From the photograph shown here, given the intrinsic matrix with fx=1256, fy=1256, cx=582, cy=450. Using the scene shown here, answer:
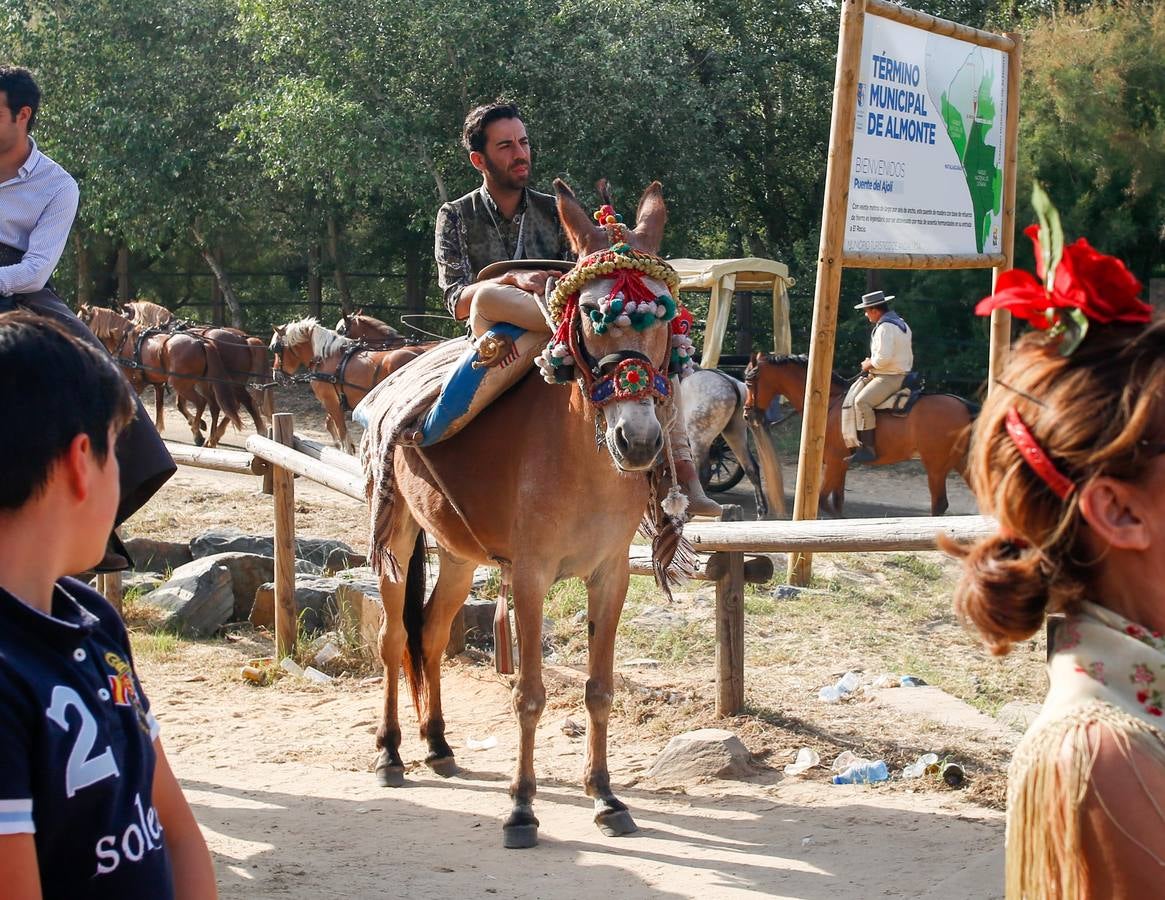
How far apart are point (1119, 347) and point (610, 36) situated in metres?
18.8

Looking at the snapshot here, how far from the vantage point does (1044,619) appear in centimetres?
165

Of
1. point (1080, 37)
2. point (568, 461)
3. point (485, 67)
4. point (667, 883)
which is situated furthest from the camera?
point (485, 67)

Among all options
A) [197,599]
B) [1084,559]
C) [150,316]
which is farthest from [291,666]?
[150,316]

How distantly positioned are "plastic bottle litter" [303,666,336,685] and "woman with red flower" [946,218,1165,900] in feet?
19.8

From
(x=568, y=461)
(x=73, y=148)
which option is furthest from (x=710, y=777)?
(x=73, y=148)

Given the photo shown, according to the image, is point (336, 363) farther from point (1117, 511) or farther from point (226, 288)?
point (1117, 511)

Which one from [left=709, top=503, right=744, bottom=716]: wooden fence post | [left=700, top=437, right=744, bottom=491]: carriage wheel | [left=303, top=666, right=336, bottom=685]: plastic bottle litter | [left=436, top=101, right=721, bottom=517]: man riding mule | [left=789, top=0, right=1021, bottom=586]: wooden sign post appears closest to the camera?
[left=436, top=101, right=721, bottom=517]: man riding mule

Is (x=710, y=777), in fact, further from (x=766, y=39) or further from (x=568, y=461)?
(x=766, y=39)

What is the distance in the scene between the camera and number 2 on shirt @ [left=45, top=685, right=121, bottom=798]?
5.30ft

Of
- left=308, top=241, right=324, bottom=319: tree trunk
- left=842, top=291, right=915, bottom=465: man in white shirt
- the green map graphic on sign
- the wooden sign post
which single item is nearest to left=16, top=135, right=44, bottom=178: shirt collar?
the wooden sign post

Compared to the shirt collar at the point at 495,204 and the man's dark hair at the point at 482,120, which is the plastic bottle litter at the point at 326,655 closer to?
the shirt collar at the point at 495,204

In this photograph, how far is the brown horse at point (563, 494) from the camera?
4.37 m

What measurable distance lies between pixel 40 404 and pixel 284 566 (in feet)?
20.1

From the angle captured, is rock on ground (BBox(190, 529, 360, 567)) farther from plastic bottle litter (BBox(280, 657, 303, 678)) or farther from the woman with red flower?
the woman with red flower
